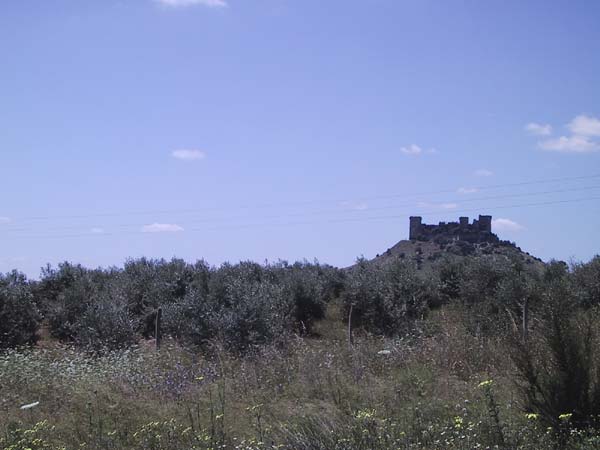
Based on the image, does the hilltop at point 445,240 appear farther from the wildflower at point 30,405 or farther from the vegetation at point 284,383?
the wildflower at point 30,405

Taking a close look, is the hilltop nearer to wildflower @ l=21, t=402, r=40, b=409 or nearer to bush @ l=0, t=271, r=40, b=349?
bush @ l=0, t=271, r=40, b=349

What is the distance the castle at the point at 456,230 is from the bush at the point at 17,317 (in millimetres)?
25204

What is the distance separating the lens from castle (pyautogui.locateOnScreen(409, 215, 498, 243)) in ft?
120

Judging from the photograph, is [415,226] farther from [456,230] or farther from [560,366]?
[560,366]

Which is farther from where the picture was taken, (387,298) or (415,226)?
(415,226)

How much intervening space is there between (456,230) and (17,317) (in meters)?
27.7

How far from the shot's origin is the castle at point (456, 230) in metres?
36.4

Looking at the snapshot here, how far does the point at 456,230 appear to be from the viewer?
38.7 meters

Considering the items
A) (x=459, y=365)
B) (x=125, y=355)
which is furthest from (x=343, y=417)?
(x=125, y=355)

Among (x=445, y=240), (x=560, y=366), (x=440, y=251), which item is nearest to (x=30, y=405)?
(x=560, y=366)

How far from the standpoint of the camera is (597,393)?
21.9 ft

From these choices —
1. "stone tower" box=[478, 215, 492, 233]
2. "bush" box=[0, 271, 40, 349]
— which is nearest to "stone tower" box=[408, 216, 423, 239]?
"stone tower" box=[478, 215, 492, 233]

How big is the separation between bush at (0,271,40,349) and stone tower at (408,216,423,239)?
26533mm

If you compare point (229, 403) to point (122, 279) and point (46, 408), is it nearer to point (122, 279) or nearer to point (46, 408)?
point (46, 408)
